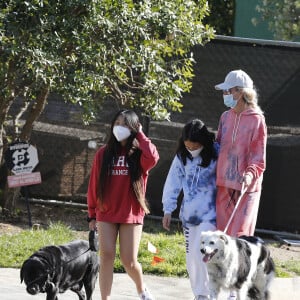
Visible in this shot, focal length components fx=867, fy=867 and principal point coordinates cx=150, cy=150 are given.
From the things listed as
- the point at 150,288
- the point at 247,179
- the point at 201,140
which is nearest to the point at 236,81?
the point at 201,140

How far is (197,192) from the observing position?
674 centimetres

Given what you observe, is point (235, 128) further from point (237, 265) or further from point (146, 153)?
point (237, 265)

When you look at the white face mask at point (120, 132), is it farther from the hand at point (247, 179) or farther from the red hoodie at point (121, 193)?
the hand at point (247, 179)

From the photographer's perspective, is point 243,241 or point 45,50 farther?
point 45,50

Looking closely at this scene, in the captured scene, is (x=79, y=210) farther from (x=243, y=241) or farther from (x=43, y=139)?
(x=243, y=241)

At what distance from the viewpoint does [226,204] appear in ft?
21.8

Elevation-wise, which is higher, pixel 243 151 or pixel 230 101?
pixel 230 101

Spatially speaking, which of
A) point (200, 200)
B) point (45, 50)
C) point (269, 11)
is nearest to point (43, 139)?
point (45, 50)

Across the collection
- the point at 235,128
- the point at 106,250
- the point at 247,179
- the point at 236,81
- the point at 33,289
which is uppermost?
the point at 236,81

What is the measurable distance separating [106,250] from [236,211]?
3.69 feet

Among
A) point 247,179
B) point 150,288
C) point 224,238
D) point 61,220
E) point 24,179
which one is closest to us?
point 224,238

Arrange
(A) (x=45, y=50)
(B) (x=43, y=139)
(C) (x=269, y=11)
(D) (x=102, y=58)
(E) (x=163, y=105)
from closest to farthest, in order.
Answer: (A) (x=45, y=50), (D) (x=102, y=58), (E) (x=163, y=105), (B) (x=43, y=139), (C) (x=269, y=11)

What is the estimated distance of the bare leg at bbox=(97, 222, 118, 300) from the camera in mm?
6977

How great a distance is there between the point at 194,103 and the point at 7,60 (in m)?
2.99
